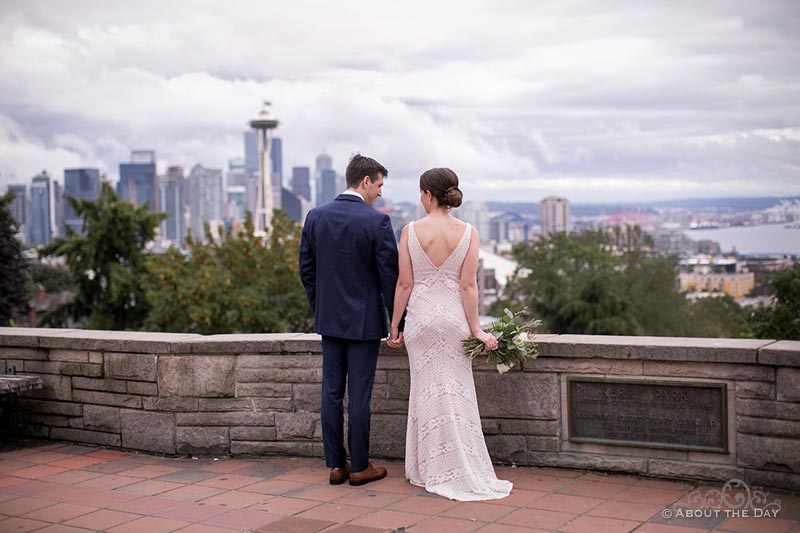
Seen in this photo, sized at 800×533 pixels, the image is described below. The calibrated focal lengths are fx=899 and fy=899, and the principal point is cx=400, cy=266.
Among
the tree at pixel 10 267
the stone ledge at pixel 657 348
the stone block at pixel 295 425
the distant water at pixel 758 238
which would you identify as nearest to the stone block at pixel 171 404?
the stone block at pixel 295 425

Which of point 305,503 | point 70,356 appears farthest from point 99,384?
point 305,503

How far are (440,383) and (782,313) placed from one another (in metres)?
33.4

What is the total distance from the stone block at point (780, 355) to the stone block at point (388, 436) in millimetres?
2364

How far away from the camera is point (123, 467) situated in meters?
6.32

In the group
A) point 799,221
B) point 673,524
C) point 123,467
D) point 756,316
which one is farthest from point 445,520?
point 756,316

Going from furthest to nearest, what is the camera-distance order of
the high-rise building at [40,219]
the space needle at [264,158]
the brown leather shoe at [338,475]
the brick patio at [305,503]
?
1. the high-rise building at [40,219]
2. the space needle at [264,158]
3. the brown leather shoe at [338,475]
4. the brick patio at [305,503]

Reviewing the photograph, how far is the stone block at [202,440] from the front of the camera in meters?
6.51

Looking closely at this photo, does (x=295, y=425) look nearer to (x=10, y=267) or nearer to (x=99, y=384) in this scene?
(x=99, y=384)

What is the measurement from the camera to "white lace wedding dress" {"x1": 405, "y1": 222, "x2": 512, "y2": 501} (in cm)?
541

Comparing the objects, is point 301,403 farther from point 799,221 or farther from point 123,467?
point 799,221

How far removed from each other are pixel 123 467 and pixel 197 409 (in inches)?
25.3

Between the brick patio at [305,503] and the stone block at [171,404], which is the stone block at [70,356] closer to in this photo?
the stone block at [171,404]

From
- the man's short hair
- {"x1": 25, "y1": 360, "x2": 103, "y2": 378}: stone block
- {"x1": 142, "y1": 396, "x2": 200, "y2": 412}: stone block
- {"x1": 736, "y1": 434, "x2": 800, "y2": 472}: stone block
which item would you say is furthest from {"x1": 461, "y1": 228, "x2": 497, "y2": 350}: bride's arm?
{"x1": 25, "y1": 360, "x2": 103, "y2": 378}: stone block

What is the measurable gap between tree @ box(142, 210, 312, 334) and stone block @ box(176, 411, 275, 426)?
26.9 meters
